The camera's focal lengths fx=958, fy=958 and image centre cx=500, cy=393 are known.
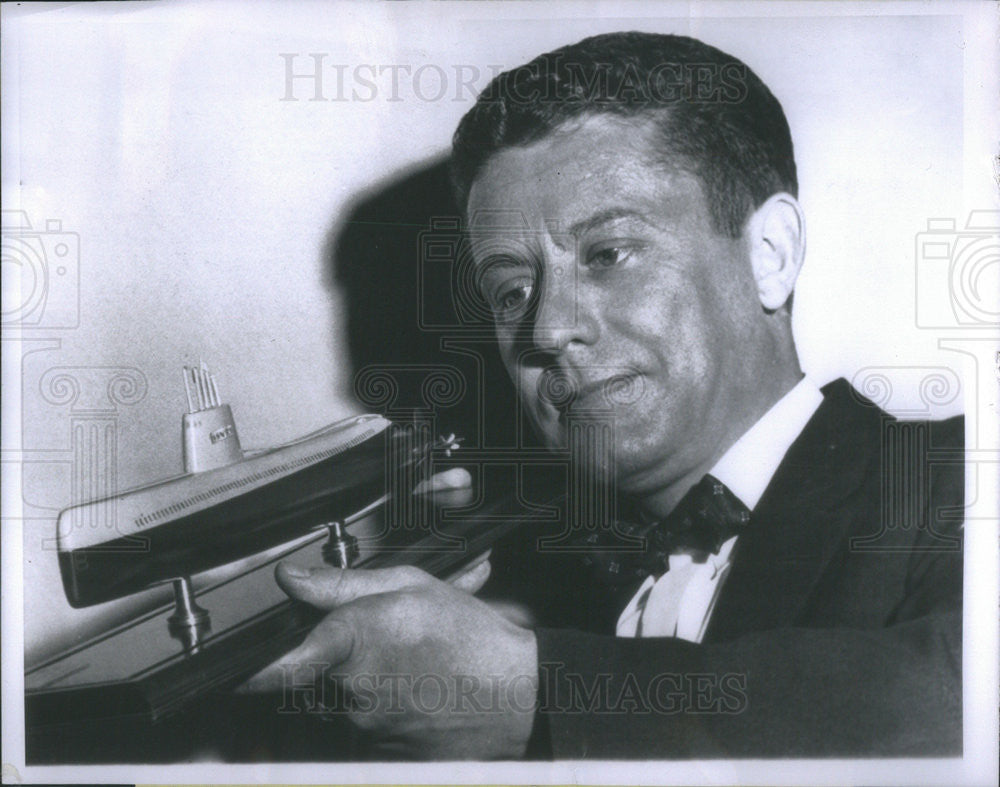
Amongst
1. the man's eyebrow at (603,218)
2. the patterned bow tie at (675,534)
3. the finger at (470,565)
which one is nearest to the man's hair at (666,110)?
the man's eyebrow at (603,218)

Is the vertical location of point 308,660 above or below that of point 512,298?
below

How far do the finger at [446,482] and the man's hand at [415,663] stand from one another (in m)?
0.15

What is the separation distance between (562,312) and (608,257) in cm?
13

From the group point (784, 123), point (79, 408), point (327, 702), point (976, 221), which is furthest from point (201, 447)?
point (976, 221)

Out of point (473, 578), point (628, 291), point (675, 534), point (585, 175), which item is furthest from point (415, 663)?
point (585, 175)

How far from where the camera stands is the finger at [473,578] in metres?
1.78

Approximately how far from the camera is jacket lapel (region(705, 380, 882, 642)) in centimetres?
172

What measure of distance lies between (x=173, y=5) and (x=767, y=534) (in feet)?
4.92

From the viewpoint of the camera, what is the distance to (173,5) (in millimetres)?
1844

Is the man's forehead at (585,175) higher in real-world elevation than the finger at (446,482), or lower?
higher

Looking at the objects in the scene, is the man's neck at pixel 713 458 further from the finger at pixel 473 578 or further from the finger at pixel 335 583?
the finger at pixel 335 583

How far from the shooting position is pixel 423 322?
71.1 inches

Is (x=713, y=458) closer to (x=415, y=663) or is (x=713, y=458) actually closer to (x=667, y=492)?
(x=667, y=492)

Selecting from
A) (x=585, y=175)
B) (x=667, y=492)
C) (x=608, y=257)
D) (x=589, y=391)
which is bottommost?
(x=667, y=492)
